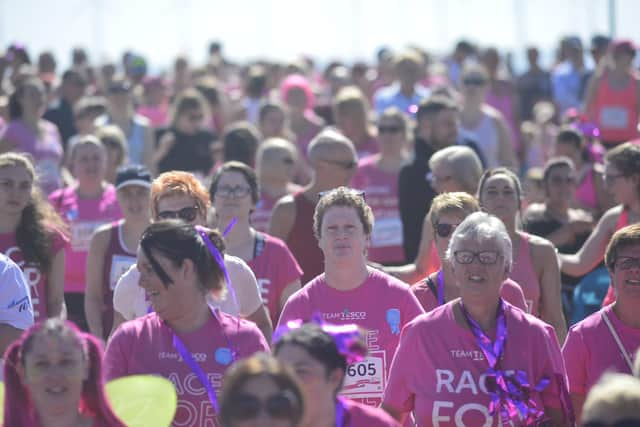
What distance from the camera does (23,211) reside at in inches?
299

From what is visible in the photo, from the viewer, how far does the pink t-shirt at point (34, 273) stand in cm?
746

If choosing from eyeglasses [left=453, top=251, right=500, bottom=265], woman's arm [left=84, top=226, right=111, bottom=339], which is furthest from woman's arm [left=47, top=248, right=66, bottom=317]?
eyeglasses [left=453, top=251, right=500, bottom=265]

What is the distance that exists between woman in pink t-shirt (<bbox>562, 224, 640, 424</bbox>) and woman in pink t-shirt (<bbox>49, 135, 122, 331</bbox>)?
434cm

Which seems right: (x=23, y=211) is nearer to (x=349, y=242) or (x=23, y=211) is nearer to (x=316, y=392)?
(x=349, y=242)

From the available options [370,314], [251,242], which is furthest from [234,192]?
[370,314]

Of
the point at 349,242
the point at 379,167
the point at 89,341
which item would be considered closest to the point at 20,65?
the point at 379,167

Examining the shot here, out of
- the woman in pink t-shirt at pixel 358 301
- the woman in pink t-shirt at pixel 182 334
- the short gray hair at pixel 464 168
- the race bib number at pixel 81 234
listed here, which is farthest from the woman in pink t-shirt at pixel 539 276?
the race bib number at pixel 81 234

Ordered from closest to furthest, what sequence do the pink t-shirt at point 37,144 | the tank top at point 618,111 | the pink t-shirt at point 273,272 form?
the pink t-shirt at point 273,272 → the pink t-shirt at point 37,144 → the tank top at point 618,111

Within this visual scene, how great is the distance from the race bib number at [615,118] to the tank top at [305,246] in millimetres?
6059

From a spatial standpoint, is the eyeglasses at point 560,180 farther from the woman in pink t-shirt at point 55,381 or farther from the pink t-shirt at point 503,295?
the woman in pink t-shirt at point 55,381

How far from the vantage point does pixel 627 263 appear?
6215 mm

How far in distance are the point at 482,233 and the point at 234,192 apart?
267 centimetres

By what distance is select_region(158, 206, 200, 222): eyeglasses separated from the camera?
729 cm

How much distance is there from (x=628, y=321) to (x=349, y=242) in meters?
1.37
